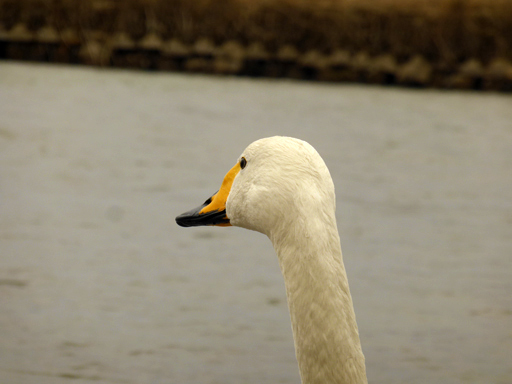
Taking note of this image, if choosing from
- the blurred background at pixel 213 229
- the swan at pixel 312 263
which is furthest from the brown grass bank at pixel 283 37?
the swan at pixel 312 263

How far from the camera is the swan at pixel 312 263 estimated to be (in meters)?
2.04

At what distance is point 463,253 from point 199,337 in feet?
9.41

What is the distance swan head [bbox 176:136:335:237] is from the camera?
2080 millimetres

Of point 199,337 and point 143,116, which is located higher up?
point 199,337

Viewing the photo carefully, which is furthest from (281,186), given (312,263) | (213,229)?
(213,229)

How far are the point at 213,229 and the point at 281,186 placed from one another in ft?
16.4

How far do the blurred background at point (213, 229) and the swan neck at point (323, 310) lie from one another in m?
1.83

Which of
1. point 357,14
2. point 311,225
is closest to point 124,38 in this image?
point 357,14

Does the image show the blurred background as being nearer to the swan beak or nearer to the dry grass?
the dry grass

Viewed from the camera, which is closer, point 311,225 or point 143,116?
point 311,225

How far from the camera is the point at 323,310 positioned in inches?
80.5

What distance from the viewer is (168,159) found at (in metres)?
10.4

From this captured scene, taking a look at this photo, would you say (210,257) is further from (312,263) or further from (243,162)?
(312,263)

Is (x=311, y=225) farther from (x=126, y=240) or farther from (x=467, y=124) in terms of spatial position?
(x=467, y=124)
